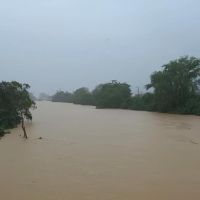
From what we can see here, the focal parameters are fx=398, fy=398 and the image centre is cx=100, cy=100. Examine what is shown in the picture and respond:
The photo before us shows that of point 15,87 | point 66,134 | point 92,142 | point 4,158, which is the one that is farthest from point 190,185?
point 15,87

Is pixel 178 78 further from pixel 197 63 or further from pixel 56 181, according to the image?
pixel 56 181

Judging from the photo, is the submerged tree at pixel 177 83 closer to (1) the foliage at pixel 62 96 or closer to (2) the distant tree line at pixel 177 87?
(2) the distant tree line at pixel 177 87

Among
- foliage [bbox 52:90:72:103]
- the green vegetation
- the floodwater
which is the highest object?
foliage [bbox 52:90:72:103]

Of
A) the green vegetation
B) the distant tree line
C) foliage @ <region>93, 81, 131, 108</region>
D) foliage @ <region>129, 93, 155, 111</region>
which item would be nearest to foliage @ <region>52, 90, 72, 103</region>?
foliage @ <region>93, 81, 131, 108</region>

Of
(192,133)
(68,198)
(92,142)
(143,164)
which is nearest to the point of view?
(68,198)

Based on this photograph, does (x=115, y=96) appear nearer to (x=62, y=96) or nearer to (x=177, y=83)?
(x=177, y=83)

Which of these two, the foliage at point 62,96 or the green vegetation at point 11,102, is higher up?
the foliage at point 62,96

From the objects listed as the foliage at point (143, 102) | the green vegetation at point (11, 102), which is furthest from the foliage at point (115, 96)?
the green vegetation at point (11, 102)

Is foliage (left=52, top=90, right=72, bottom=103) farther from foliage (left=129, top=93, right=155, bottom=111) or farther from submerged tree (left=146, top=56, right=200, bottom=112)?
submerged tree (left=146, top=56, right=200, bottom=112)

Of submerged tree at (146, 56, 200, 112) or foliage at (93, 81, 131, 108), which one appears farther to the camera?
foliage at (93, 81, 131, 108)

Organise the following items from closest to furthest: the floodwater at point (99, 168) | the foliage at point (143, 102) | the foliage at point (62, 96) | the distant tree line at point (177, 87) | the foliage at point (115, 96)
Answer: the floodwater at point (99, 168) → the distant tree line at point (177, 87) → the foliage at point (143, 102) → the foliage at point (115, 96) → the foliage at point (62, 96)

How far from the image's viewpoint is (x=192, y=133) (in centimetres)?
1650

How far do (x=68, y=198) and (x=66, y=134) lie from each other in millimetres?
8859

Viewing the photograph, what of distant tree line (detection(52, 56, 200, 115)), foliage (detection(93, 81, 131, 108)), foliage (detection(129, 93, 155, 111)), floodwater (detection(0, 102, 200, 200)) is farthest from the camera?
foliage (detection(93, 81, 131, 108))
